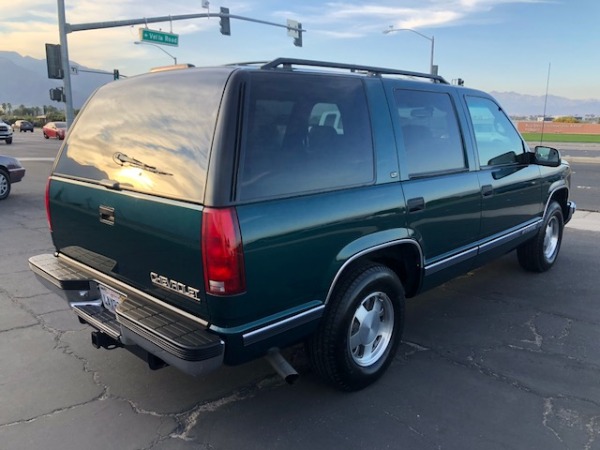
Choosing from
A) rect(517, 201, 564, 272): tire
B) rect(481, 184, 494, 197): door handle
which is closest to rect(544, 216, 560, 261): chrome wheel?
rect(517, 201, 564, 272): tire

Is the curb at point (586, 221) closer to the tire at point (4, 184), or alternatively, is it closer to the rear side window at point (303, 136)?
the rear side window at point (303, 136)

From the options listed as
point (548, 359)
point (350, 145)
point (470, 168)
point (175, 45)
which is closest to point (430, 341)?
point (548, 359)

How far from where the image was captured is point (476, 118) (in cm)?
422

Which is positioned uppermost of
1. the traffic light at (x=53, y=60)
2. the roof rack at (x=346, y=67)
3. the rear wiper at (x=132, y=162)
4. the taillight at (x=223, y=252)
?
the traffic light at (x=53, y=60)

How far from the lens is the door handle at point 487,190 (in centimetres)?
405

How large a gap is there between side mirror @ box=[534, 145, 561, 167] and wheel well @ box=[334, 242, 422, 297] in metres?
2.15

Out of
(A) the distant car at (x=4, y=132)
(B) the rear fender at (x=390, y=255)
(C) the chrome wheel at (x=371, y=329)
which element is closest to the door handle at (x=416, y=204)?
(B) the rear fender at (x=390, y=255)

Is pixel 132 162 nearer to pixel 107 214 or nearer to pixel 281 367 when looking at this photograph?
pixel 107 214

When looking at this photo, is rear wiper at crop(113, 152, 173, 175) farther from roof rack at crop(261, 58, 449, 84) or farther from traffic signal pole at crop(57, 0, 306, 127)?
traffic signal pole at crop(57, 0, 306, 127)

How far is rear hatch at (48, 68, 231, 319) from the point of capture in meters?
2.45

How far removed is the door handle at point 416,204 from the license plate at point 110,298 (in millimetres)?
1889

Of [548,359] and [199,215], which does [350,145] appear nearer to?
[199,215]

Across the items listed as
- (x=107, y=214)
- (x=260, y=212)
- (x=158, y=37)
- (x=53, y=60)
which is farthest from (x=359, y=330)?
(x=158, y=37)

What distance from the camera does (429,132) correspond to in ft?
11.9
